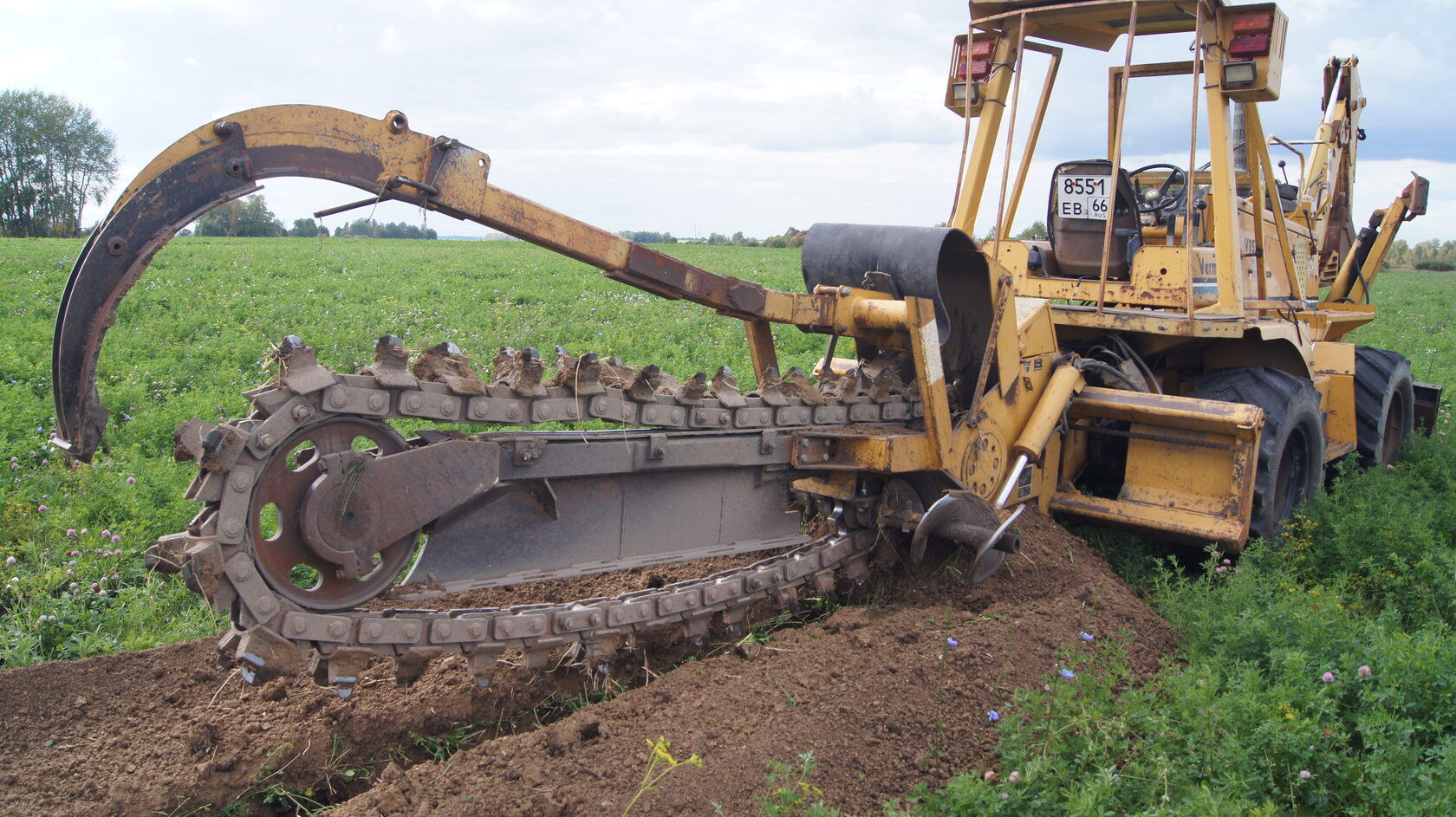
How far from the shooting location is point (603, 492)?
433cm

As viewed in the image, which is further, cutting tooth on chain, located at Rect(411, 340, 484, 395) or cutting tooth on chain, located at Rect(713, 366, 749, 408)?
cutting tooth on chain, located at Rect(713, 366, 749, 408)

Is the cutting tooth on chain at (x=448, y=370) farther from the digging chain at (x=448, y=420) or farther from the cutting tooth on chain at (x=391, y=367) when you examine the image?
the cutting tooth on chain at (x=391, y=367)

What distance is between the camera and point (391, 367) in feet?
11.9

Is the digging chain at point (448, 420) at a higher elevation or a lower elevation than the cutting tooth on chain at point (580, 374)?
lower

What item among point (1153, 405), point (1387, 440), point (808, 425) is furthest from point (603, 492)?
point (1387, 440)

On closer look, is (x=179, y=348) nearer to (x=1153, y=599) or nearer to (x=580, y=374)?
(x=580, y=374)

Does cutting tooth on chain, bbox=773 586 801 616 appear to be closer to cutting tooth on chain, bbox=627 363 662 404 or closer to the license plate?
cutting tooth on chain, bbox=627 363 662 404

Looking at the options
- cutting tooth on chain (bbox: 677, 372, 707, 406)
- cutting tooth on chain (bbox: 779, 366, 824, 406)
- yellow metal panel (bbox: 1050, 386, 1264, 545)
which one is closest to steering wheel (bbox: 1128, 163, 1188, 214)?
yellow metal panel (bbox: 1050, 386, 1264, 545)

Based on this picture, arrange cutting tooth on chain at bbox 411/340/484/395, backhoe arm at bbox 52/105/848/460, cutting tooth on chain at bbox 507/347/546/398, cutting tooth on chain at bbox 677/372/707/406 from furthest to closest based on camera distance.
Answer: cutting tooth on chain at bbox 677/372/707/406 → cutting tooth on chain at bbox 507/347/546/398 → cutting tooth on chain at bbox 411/340/484/395 → backhoe arm at bbox 52/105/848/460

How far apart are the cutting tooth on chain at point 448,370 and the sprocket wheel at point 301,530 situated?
246 millimetres

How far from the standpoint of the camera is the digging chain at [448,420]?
3.32 meters

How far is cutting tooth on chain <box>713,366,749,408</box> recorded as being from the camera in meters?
4.63

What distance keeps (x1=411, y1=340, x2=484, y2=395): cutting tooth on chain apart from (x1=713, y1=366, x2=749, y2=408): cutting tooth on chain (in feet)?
3.98

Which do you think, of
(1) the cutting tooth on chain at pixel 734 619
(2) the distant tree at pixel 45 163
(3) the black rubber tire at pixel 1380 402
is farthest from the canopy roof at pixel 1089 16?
(2) the distant tree at pixel 45 163
